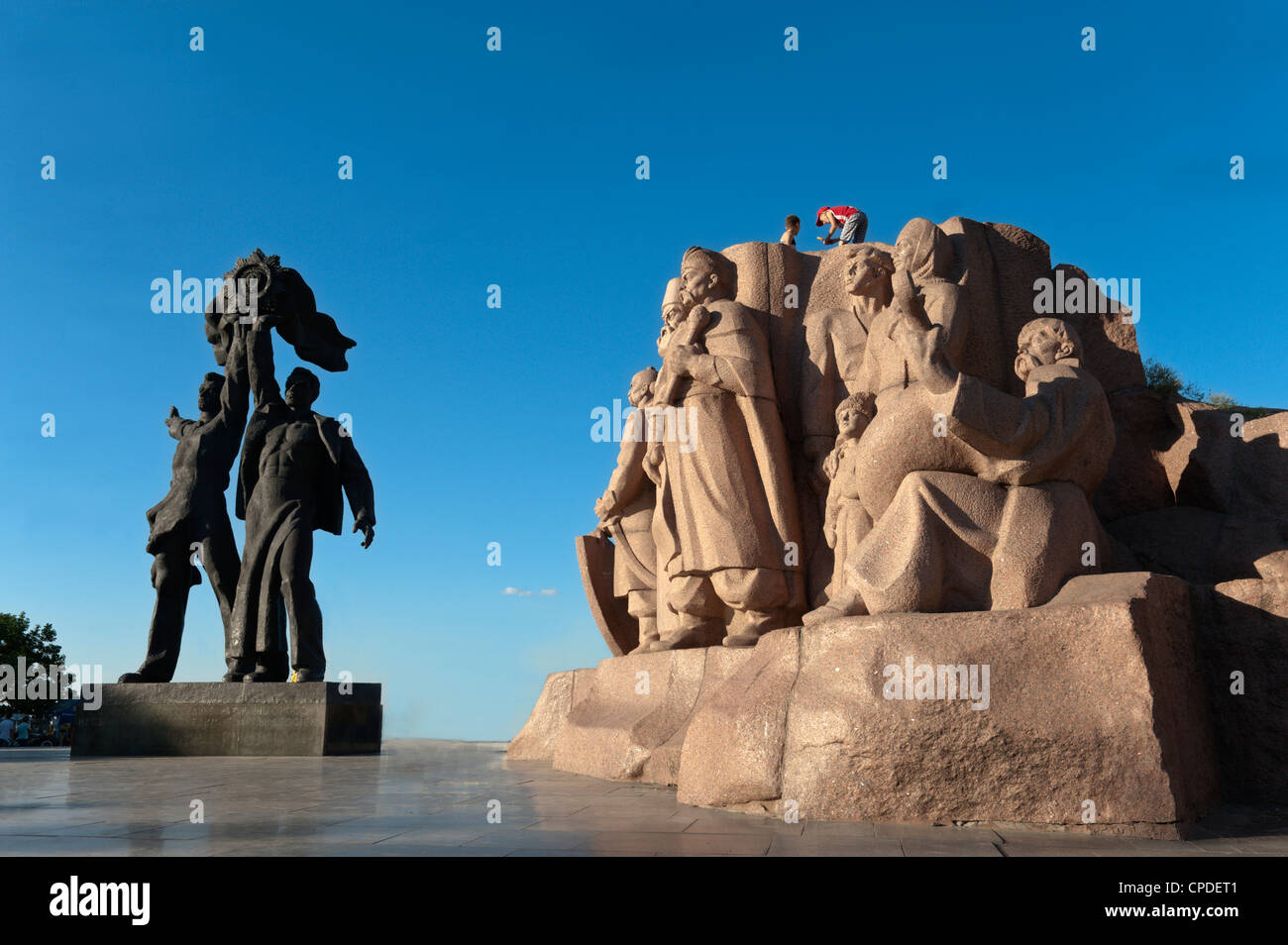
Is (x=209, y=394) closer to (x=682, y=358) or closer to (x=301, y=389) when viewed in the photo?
(x=301, y=389)

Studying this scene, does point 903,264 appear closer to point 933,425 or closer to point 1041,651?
point 933,425

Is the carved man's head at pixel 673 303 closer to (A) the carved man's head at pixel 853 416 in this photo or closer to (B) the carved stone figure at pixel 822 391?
(B) the carved stone figure at pixel 822 391

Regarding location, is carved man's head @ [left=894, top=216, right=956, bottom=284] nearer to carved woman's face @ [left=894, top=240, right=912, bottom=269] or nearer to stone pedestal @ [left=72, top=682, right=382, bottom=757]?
carved woman's face @ [left=894, top=240, right=912, bottom=269]

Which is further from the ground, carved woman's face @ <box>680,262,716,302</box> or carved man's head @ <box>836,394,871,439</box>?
carved woman's face @ <box>680,262,716,302</box>

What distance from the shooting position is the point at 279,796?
525 centimetres

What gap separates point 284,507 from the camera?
9.98 meters

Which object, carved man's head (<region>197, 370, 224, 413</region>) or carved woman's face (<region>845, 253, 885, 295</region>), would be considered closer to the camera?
carved woman's face (<region>845, 253, 885, 295</region>)

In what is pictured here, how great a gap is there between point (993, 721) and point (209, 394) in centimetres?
936

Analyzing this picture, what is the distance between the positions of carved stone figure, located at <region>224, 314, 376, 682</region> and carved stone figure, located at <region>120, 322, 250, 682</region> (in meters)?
0.26

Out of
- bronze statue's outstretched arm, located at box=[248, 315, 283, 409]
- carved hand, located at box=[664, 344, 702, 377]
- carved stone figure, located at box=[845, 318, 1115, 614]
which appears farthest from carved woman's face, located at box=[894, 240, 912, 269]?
bronze statue's outstretched arm, located at box=[248, 315, 283, 409]

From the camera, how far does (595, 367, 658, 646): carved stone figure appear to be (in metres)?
7.75

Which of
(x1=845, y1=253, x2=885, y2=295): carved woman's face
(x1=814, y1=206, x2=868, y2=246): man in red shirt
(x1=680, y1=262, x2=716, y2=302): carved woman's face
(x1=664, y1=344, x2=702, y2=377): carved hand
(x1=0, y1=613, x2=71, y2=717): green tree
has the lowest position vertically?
(x1=0, y1=613, x2=71, y2=717): green tree

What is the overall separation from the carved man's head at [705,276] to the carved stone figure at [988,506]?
2480 millimetres
